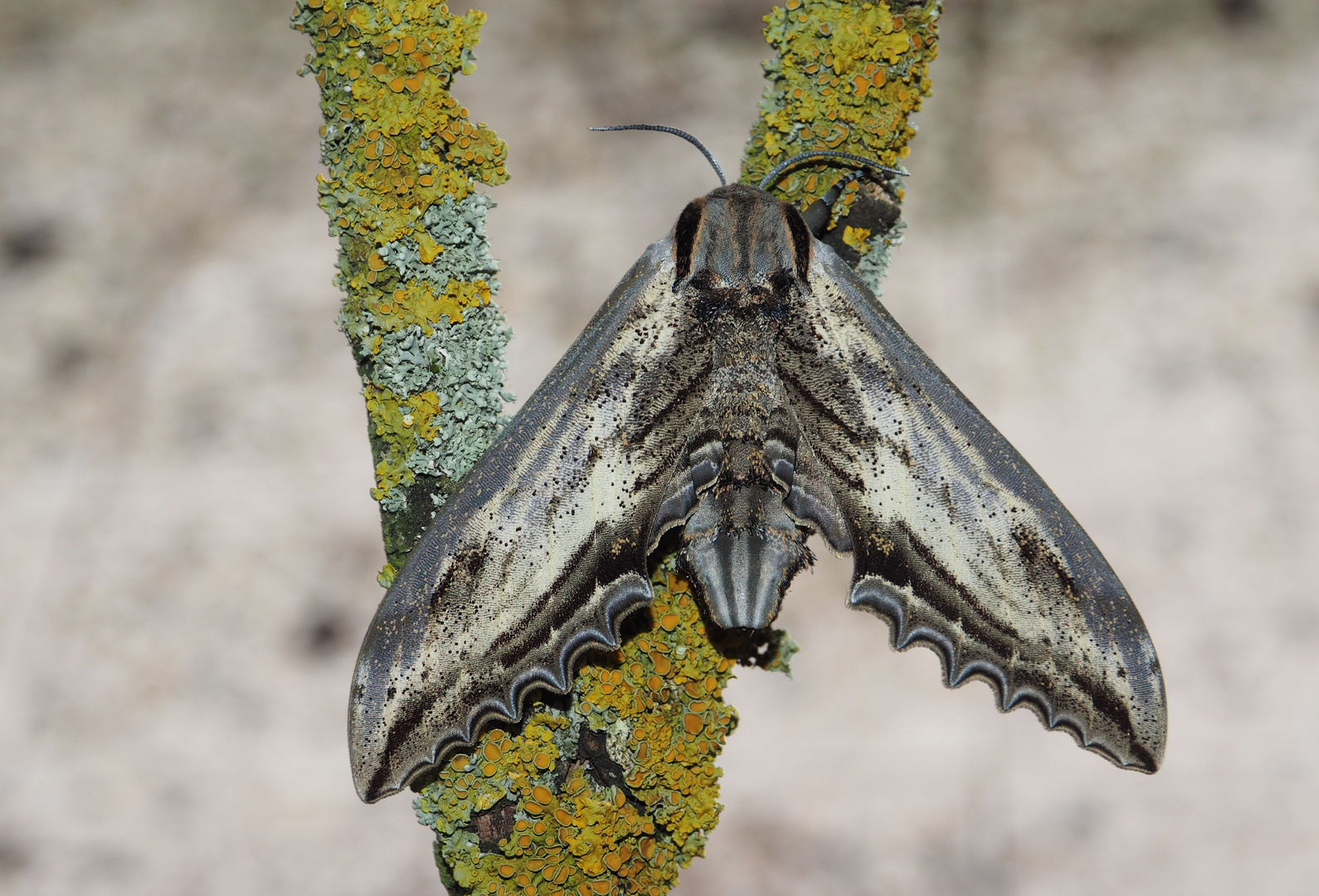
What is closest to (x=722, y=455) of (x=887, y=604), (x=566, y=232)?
(x=887, y=604)

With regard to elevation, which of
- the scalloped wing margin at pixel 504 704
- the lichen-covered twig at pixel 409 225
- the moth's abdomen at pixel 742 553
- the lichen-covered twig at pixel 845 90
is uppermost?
the lichen-covered twig at pixel 845 90

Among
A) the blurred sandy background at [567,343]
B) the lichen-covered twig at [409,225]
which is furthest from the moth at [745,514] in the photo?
the blurred sandy background at [567,343]

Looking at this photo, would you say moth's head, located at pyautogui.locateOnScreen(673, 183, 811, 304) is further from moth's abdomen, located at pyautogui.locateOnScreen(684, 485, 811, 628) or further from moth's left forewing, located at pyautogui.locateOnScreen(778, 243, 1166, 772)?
moth's abdomen, located at pyautogui.locateOnScreen(684, 485, 811, 628)

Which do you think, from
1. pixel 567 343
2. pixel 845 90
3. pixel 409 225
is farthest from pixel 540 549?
pixel 567 343

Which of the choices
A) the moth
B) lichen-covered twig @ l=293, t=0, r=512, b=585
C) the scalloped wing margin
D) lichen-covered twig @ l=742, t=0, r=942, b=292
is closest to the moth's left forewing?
the moth

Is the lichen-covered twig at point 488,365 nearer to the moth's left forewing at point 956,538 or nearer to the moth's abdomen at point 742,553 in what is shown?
the moth's abdomen at point 742,553

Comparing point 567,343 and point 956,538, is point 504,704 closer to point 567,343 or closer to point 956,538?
point 956,538
